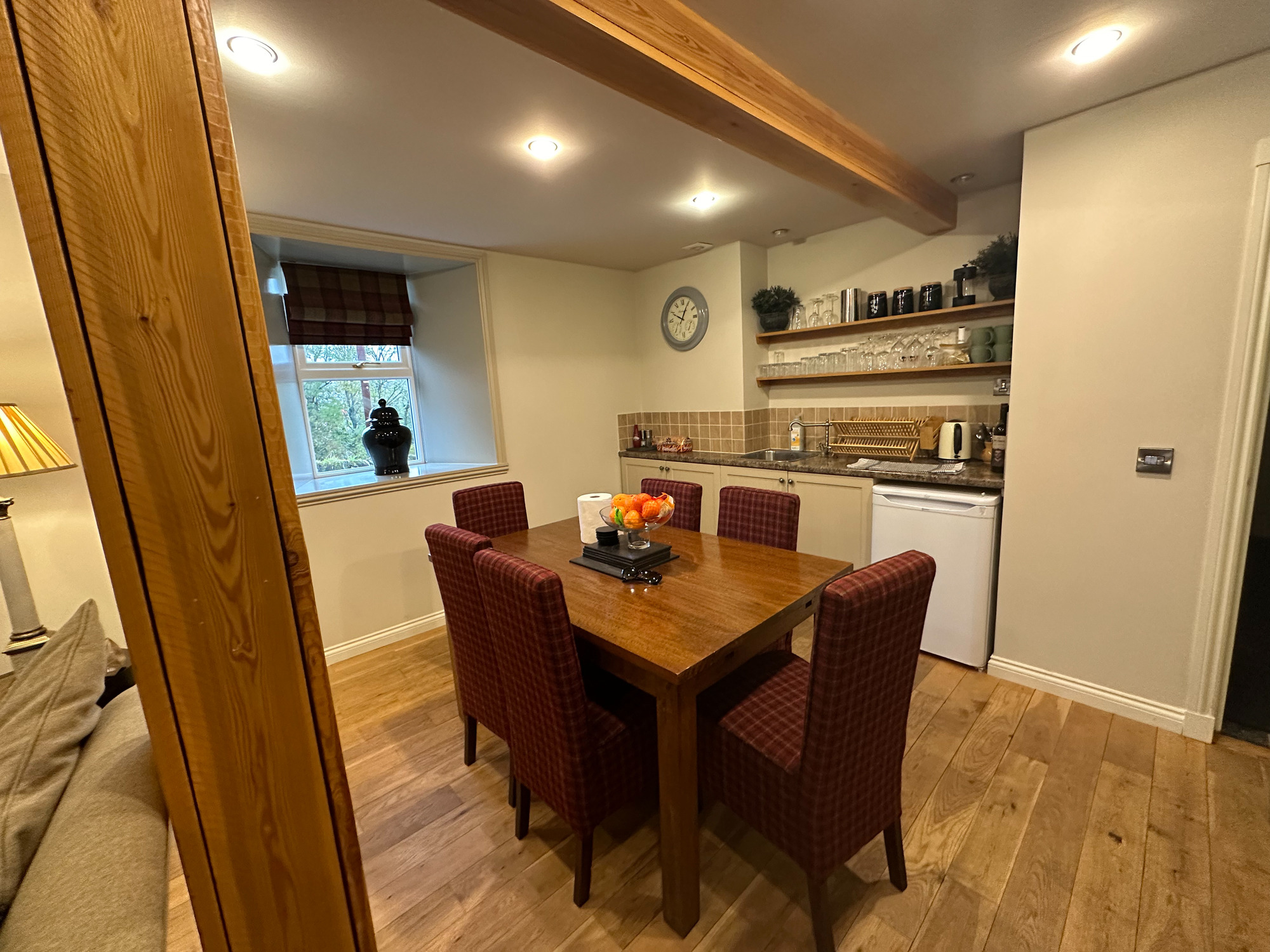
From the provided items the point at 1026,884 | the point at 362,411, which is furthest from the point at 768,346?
the point at 1026,884

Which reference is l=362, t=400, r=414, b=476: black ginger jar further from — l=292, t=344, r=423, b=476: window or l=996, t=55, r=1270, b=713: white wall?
l=996, t=55, r=1270, b=713: white wall

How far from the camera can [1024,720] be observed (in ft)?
7.00

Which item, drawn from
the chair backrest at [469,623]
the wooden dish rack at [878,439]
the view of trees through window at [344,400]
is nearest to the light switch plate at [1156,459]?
the wooden dish rack at [878,439]

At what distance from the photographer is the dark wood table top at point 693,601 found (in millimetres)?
1297

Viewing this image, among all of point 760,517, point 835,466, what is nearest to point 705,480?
point 835,466

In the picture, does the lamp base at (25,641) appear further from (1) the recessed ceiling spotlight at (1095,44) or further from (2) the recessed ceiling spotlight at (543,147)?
(1) the recessed ceiling spotlight at (1095,44)

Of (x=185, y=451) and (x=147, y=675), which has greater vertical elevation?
(x=185, y=451)

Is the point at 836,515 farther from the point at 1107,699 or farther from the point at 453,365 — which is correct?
the point at 453,365

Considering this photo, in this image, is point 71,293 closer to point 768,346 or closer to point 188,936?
point 188,936

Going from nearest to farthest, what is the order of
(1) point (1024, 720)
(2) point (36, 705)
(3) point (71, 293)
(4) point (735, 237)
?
(3) point (71, 293) → (2) point (36, 705) → (1) point (1024, 720) → (4) point (735, 237)

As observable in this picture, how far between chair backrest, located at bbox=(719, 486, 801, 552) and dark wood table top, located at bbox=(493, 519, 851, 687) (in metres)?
0.14

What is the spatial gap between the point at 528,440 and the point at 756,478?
1540 millimetres

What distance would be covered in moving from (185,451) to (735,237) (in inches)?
131

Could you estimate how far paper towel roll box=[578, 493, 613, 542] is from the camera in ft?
6.94
